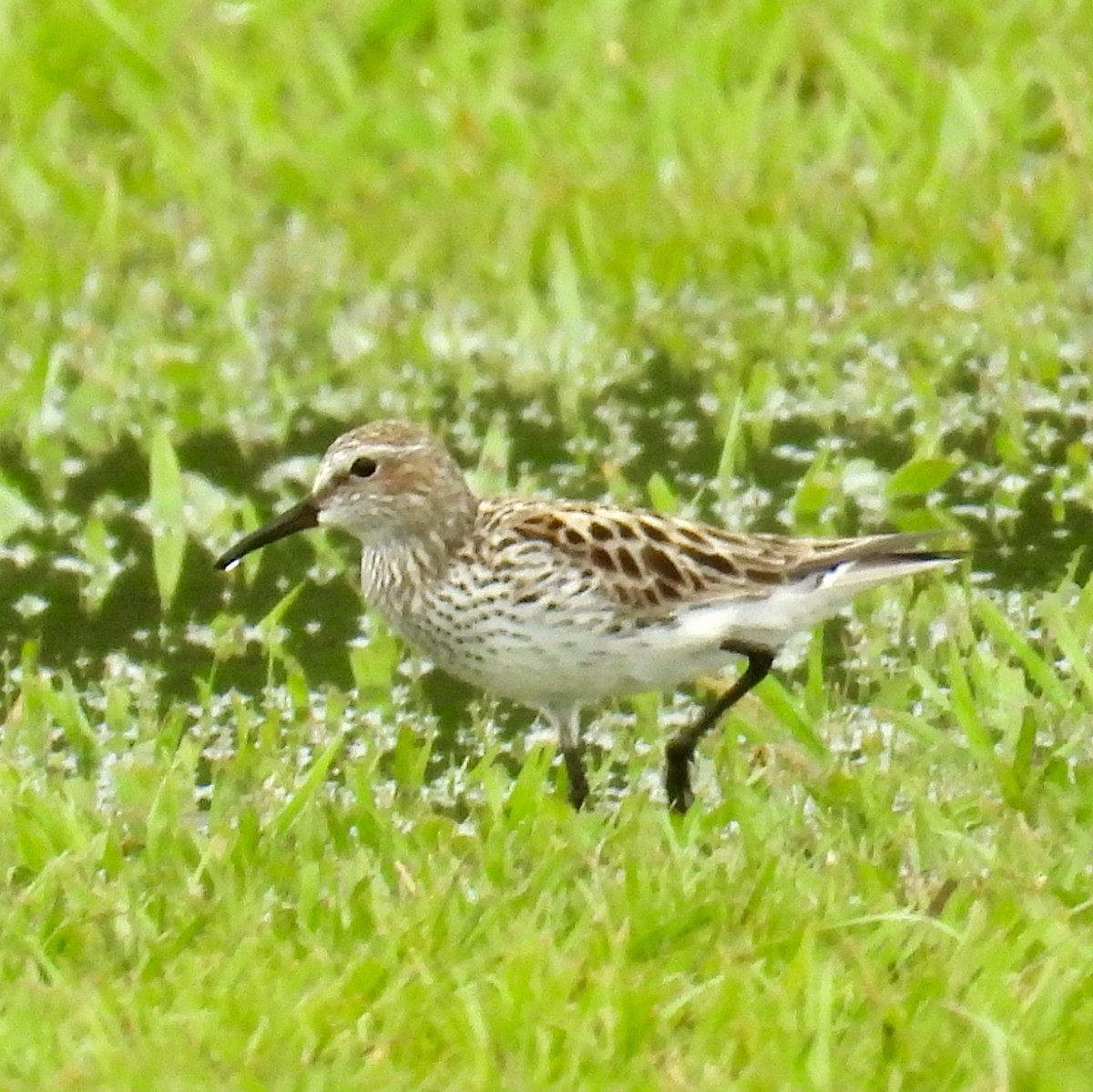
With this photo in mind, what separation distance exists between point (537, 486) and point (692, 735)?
215cm

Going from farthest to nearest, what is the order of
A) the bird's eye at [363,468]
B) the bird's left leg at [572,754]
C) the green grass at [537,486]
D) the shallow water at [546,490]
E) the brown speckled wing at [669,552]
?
1. the shallow water at [546,490]
2. the bird's eye at [363,468]
3. the brown speckled wing at [669,552]
4. the bird's left leg at [572,754]
5. the green grass at [537,486]

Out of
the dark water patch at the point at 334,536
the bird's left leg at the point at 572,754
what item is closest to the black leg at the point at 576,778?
the bird's left leg at the point at 572,754

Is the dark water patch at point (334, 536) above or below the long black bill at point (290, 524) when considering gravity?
below

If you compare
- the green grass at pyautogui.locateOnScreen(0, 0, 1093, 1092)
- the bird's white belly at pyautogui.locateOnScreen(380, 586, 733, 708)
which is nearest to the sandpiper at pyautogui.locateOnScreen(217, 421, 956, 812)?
the bird's white belly at pyautogui.locateOnScreen(380, 586, 733, 708)

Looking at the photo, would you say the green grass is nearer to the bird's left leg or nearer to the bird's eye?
the bird's left leg

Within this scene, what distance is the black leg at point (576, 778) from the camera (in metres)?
6.32

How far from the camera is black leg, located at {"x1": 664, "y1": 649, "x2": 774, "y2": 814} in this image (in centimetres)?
624

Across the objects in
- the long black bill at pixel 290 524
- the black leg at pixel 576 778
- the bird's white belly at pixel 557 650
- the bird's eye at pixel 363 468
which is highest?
the bird's eye at pixel 363 468

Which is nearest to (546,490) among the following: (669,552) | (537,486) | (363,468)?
(537,486)

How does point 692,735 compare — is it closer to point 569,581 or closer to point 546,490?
point 569,581

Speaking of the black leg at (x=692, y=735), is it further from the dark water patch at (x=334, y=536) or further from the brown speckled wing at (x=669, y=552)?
the dark water patch at (x=334, y=536)

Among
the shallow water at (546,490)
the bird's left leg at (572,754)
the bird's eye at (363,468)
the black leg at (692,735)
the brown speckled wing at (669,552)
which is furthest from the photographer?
the shallow water at (546,490)

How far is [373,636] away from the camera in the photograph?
7398 millimetres

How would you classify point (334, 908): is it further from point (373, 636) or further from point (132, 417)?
point (132, 417)
